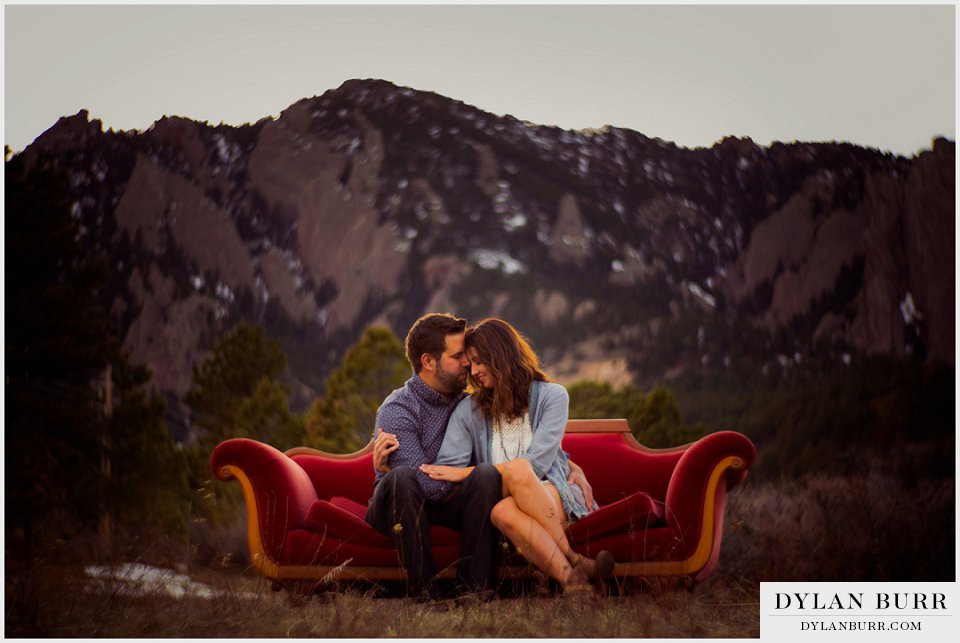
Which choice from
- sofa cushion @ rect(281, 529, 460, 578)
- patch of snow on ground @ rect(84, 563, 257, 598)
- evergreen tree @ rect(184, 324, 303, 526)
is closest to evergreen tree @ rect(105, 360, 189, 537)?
evergreen tree @ rect(184, 324, 303, 526)

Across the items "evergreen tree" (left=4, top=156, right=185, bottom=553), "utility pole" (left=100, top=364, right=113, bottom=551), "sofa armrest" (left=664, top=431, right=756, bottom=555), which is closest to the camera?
"sofa armrest" (left=664, top=431, right=756, bottom=555)

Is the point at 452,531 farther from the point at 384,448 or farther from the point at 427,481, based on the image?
the point at 384,448

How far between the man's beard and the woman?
0.11ft

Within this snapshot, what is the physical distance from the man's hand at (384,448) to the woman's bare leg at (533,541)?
1.32 ft

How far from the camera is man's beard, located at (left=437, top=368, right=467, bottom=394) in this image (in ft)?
11.2

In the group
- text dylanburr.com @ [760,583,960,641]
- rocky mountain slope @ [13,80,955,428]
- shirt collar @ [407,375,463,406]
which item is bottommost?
text dylanburr.com @ [760,583,960,641]

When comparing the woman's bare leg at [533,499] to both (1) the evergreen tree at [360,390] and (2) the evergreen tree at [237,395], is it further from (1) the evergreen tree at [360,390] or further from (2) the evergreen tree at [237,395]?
(2) the evergreen tree at [237,395]

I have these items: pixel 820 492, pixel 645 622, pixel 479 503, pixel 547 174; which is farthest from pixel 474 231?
pixel 645 622

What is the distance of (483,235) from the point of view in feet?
19.0

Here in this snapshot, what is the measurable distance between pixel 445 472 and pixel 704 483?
0.84 metres

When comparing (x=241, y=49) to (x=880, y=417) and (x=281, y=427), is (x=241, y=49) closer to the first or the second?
(x=281, y=427)

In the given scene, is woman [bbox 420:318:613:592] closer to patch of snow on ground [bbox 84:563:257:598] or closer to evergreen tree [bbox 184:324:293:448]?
patch of snow on ground [bbox 84:563:257:598]

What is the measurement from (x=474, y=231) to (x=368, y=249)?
62 centimetres

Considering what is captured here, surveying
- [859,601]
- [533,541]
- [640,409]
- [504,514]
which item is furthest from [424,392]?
[640,409]
